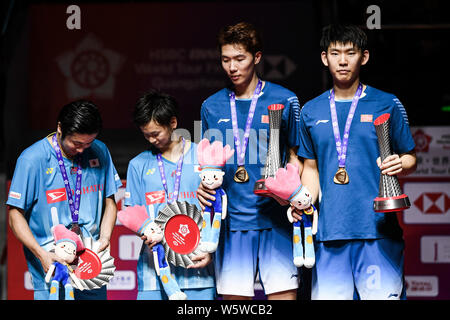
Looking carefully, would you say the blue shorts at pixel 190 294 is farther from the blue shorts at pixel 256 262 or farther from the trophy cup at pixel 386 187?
the trophy cup at pixel 386 187

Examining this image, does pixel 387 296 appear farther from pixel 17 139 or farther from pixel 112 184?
pixel 17 139

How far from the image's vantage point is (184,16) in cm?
553

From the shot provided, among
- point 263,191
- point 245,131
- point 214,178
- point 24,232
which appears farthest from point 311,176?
point 24,232

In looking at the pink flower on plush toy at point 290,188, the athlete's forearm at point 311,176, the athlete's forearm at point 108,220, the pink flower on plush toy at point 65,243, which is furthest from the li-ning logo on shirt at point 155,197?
the athlete's forearm at point 311,176

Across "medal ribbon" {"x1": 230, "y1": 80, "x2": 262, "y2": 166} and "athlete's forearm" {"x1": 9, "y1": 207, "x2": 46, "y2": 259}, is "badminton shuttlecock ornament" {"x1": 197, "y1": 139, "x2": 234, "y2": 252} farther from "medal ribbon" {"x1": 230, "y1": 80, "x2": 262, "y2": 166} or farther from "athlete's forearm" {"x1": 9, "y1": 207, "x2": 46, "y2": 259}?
"athlete's forearm" {"x1": 9, "y1": 207, "x2": 46, "y2": 259}

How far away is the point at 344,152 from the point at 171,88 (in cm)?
225

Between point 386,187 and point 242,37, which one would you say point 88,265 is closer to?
point 242,37

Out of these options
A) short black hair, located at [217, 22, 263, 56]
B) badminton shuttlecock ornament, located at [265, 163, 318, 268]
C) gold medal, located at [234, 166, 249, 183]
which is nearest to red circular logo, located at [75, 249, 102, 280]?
gold medal, located at [234, 166, 249, 183]

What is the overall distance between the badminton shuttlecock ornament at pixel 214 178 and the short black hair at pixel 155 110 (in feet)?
1.04

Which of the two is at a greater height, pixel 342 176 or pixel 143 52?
pixel 143 52

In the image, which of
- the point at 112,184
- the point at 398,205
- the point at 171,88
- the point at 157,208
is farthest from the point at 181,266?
the point at 171,88

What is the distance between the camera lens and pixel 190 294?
3764 millimetres

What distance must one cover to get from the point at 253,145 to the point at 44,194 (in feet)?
3.89

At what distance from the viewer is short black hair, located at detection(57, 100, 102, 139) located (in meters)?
3.59
